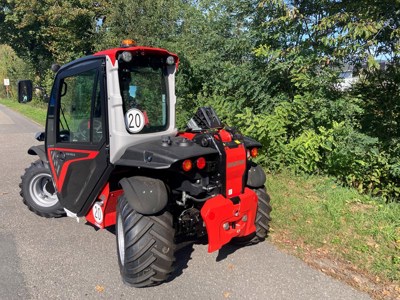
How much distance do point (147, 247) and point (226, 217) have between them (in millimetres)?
748

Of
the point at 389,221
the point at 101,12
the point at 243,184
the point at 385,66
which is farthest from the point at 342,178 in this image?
the point at 101,12

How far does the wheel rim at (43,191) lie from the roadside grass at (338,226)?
10.1 feet

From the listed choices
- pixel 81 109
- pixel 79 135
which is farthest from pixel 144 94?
pixel 79 135

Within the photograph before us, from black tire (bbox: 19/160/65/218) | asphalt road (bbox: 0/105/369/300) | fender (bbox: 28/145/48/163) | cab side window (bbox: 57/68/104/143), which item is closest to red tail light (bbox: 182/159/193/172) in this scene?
cab side window (bbox: 57/68/104/143)

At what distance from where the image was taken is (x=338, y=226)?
177 inches

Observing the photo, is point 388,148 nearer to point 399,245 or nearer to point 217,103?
point 399,245

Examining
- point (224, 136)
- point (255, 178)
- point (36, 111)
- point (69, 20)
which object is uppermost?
point (69, 20)

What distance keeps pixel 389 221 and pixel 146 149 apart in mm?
3374

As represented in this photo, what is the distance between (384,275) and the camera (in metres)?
3.47

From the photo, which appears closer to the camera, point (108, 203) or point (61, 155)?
point (108, 203)

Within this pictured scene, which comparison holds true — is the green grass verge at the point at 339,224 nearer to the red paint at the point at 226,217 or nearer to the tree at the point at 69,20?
the red paint at the point at 226,217

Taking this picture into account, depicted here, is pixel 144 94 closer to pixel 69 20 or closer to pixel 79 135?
pixel 79 135

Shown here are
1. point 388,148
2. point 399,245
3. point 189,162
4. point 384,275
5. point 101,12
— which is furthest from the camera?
point 101,12

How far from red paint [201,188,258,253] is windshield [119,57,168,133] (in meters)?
1.03
